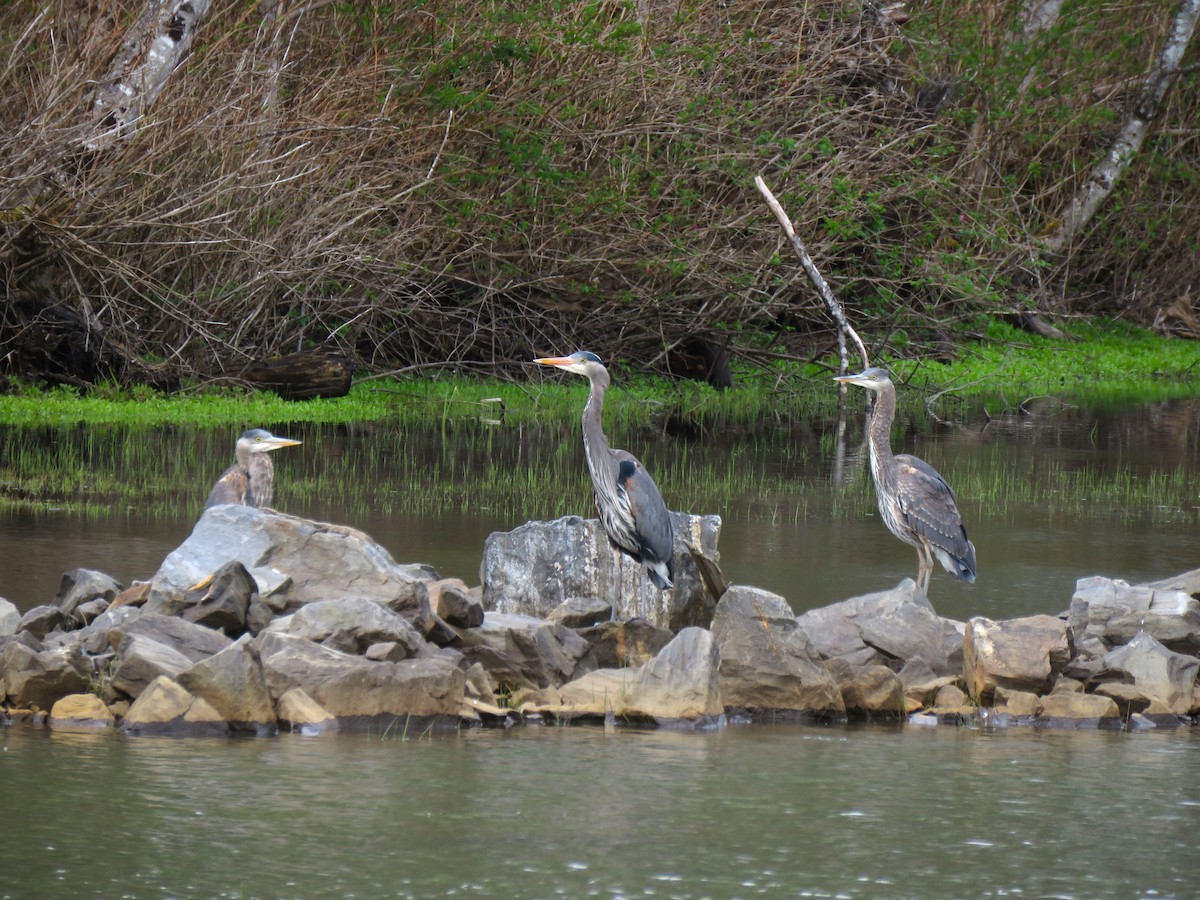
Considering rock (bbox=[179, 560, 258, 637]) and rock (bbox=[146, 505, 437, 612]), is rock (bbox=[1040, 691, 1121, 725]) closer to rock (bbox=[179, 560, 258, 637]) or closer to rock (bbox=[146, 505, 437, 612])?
rock (bbox=[146, 505, 437, 612])

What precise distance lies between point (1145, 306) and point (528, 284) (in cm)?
1552

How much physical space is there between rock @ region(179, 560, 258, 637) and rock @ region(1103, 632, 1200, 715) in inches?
138

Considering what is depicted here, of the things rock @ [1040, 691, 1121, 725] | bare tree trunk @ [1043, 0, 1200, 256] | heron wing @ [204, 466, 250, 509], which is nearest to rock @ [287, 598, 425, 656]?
rock @ [1040, 691, 1121, 725]

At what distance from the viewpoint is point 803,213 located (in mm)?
21578

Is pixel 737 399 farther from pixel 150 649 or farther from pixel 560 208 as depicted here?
pixel 150 649

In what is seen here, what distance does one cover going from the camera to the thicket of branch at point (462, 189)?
18672 millimetres

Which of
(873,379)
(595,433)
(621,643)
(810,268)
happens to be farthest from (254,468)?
(810,268)

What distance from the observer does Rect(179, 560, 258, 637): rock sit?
7500mm

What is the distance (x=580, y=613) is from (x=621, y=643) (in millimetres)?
453

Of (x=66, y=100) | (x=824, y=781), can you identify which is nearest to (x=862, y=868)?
(x=824, y=781)

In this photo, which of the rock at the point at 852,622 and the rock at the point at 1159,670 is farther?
the rock at the point at 852,622

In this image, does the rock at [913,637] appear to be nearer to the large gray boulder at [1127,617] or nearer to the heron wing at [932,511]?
the large gray boulder at [1127,617]

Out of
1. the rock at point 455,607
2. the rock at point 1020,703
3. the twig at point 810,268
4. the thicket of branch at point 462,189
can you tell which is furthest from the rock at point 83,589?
the twig at point 810,268

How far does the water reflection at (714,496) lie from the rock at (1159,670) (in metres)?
1.68
